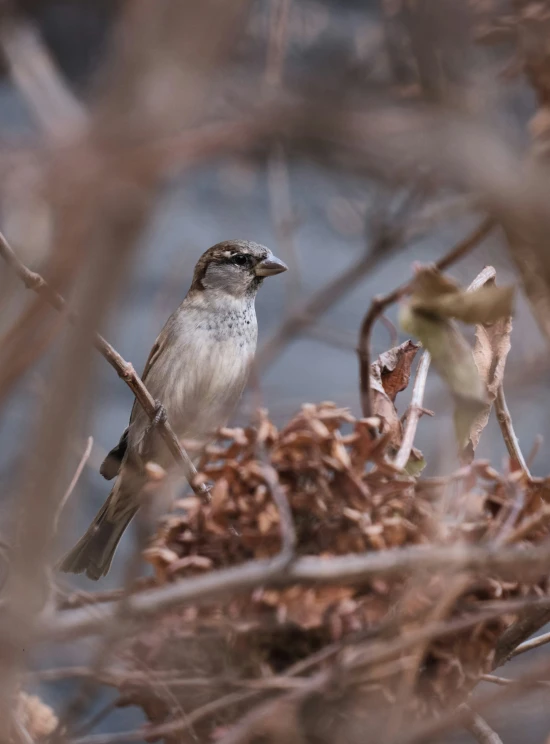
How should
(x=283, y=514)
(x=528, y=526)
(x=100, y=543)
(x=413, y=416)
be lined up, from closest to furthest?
(x=283, y=514), (x=528, y=526), (x=413, y=416), (x=100, y=543)

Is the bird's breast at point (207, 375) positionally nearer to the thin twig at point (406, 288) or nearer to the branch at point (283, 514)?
the thin twig at point (406, 288)

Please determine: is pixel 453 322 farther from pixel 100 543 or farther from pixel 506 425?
pixel 100 543

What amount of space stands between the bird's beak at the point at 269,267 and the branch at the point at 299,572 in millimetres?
2945

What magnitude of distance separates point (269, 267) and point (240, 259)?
0.15 meters

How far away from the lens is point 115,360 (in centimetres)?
237

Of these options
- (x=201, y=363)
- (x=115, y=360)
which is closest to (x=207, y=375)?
(x=201, y=363)

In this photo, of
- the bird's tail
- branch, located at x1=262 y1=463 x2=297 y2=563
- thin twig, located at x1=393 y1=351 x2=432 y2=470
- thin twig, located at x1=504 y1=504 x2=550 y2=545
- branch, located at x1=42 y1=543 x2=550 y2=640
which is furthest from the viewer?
the bird's tail

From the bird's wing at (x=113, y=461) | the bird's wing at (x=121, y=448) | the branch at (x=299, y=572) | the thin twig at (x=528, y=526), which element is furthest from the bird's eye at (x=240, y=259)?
the branch at (x=299, y=572)

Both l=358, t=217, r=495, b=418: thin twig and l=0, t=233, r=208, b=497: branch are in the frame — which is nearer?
l=0, t=233, r=208, b=497: branch

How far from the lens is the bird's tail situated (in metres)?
3.57

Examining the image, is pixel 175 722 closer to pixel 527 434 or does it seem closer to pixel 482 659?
pixel 482 659

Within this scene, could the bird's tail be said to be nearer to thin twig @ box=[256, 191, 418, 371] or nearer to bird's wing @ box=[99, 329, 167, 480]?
bird's wing @ box=[99, 329, 167, 480]

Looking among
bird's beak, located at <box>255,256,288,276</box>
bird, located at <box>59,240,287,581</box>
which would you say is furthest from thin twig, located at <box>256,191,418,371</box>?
bird's beak, located at <box>255,256,288,276</box>

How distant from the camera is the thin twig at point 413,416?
1918mm
